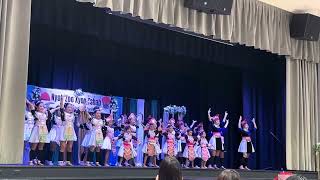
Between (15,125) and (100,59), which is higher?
(100,59)

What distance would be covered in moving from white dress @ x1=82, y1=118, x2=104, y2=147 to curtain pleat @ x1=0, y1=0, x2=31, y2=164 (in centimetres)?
244

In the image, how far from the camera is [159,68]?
7844 mm

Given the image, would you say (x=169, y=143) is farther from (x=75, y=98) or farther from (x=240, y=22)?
(x=240, y=22)

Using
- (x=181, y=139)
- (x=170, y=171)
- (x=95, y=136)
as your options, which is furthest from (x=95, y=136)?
(x=170, y=171)

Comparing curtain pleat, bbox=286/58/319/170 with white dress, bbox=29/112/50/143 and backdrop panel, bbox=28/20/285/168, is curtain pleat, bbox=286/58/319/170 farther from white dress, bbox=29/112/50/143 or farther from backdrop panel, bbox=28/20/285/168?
white dress, bbox=29/112/50/143

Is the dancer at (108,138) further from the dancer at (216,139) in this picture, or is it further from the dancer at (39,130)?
the dancer at (216,139)

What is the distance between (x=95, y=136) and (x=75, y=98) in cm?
67

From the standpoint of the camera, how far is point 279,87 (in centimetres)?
760

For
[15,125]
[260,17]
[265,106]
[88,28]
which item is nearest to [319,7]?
[260,17]

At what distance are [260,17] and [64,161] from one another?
3196mm

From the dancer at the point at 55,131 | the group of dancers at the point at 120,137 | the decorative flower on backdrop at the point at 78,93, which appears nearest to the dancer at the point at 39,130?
the group of dancers at the point at 120,137

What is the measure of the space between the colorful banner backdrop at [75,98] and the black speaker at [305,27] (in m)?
2.80

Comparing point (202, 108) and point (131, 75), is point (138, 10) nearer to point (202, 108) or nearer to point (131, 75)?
point (131, 75)

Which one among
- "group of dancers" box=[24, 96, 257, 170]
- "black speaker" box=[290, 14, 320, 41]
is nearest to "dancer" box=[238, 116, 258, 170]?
"group of dancers" box=[24, 96, 257, 170]
